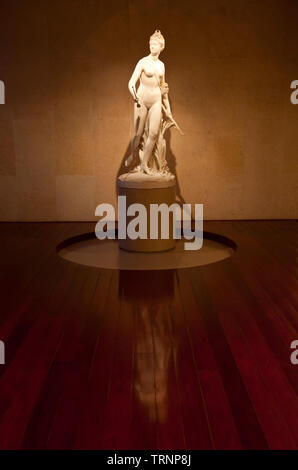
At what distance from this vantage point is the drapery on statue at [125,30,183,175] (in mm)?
5332

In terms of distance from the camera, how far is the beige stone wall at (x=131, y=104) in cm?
638

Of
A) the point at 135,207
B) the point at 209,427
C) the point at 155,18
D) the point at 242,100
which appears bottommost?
the point at 209,427

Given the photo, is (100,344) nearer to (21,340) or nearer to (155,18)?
(21,340)

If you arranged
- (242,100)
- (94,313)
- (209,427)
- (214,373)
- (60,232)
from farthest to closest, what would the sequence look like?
(242,100) → (60,232) → (94,313) → (214,373) → (209,427)

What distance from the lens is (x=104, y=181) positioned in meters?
6.81

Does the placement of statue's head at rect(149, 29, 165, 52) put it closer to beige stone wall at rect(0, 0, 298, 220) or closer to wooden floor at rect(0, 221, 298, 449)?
beige stone wall at rect(0, 0, 298, 220)

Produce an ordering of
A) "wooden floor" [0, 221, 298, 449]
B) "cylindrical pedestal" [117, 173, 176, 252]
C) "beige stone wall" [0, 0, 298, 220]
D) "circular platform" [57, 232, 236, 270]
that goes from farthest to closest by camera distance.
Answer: "beige stone wall" [0, 0, 298, 220] → "cylindrical pedestal" [117, 173, 176, 252] → "circular platform" [57, 232, 236, 270] → "wooden floor" [0, 221, 298, 449]

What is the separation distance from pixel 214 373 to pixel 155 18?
5.03 meters

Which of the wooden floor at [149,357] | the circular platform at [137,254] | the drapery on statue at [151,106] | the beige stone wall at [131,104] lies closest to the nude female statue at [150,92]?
the drapery on statue at [151,106]

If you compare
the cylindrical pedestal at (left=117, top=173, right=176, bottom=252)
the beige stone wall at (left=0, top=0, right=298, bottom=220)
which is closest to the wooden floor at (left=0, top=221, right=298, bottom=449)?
the cylindrical pedestal at (left=117, top=173, right=176, bottom=252)

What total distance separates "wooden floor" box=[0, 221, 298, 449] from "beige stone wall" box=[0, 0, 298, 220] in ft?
6.96

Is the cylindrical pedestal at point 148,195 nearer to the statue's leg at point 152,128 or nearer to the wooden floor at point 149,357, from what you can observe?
the statue's leg at point 152,128

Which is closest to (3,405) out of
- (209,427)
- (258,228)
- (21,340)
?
(21,340)

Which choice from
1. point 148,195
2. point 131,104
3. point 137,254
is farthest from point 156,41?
point 137,254
